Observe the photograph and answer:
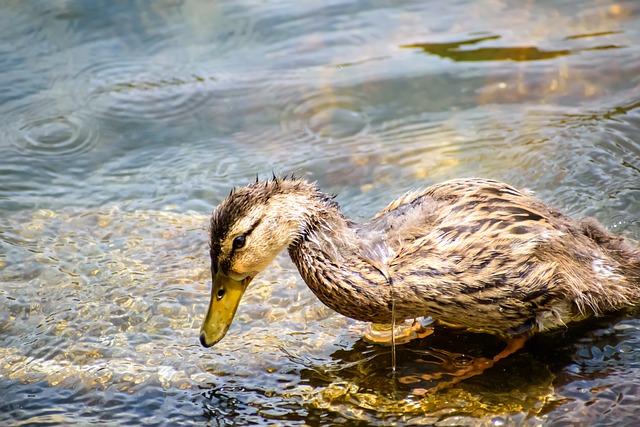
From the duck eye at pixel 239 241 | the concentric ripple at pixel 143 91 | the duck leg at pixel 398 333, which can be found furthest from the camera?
the concentric ripple at pixel 143 91

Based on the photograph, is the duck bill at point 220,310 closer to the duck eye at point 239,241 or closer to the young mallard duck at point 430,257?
the young mallard duck at point 430,257

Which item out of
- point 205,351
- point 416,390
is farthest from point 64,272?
point 416,390

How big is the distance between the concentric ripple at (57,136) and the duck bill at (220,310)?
371cm

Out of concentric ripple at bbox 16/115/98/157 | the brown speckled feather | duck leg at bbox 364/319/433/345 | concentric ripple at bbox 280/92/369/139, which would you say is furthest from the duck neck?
concentric ripple at bbox 16/115/98/157

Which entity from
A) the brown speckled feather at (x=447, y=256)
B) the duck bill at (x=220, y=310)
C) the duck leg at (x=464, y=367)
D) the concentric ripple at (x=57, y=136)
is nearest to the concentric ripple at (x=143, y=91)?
the concentric ripple at (x=57, y=136)

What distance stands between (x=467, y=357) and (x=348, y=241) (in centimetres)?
116

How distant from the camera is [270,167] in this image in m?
8.09

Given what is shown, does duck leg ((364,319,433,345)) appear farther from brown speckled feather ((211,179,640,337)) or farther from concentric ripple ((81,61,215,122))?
concentric ripple ((81,61,215,122))

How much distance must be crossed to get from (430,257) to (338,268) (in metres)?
0.61

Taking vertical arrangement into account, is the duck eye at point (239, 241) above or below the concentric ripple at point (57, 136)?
above

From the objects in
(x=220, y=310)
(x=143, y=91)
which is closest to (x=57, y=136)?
(x=143, y=91)

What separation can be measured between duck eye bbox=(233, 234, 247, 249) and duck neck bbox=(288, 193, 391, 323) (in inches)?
17.2

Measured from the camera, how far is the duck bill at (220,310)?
17.3ft

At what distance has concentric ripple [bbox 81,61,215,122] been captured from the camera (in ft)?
29.0
